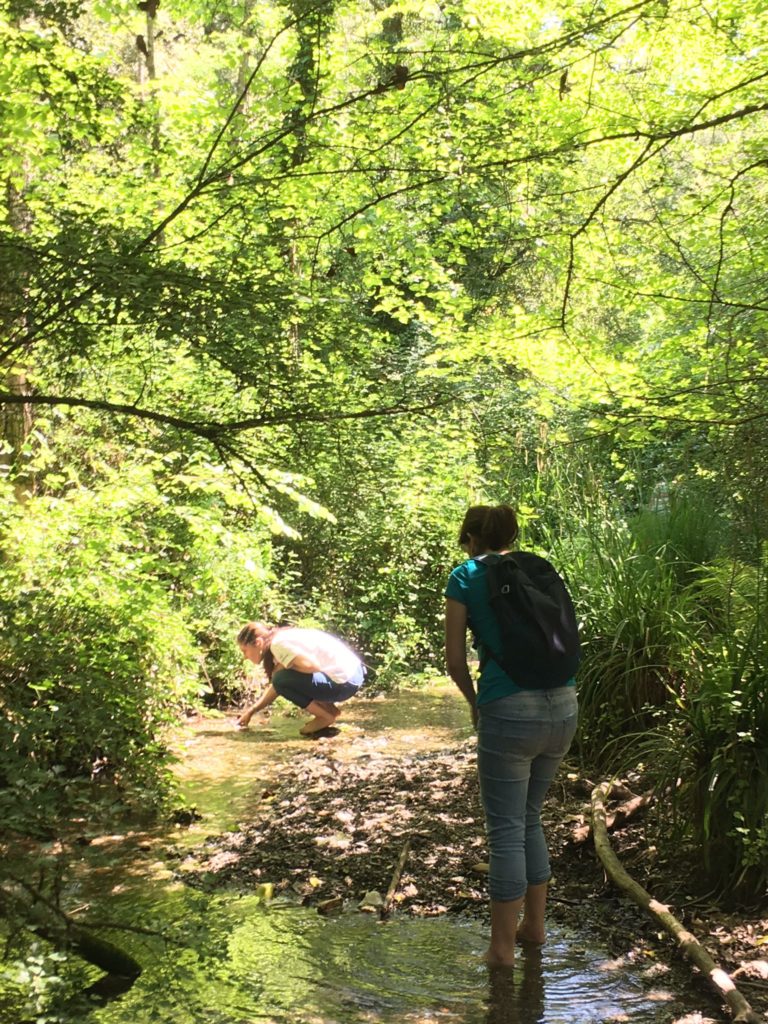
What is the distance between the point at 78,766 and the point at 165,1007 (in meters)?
2.42

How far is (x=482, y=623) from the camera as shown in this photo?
11.0 ft

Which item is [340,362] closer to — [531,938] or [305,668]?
[531,938]

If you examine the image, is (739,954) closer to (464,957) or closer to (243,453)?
(464,957)

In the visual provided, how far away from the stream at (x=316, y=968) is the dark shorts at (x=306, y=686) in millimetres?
2521

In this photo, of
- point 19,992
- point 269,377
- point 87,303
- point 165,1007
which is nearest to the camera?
point 19,992

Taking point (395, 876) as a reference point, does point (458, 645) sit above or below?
above

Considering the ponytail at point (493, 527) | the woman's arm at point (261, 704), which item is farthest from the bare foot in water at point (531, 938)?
the woman's arm at point (261, 704)

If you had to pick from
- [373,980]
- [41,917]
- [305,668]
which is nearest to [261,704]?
[305,668]

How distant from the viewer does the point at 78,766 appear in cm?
522

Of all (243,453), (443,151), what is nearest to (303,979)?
(243,453)

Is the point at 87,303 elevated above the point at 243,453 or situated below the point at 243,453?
above

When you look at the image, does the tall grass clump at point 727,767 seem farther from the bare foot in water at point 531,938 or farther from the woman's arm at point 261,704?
the woman's arm at point 261,704

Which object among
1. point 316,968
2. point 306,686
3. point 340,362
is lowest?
point 316,968

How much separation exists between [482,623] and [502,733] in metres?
0.42
